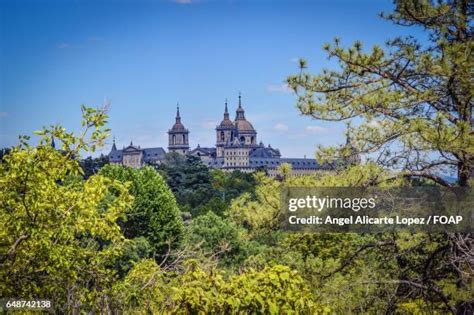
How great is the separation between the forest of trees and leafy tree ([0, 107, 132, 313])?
0.7 inches

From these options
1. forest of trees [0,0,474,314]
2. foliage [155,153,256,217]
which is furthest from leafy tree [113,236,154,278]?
foliage [155,153,256,217]

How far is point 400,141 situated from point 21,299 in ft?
20.6

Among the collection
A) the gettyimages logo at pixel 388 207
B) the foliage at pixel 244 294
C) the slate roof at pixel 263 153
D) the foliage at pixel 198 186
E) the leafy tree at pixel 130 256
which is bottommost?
the leafy tree at pixel 130 256

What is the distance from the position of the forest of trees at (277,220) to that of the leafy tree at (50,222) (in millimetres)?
17

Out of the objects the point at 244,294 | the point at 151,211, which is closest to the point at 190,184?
the point at 151,211

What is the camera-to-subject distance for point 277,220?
12.9 m

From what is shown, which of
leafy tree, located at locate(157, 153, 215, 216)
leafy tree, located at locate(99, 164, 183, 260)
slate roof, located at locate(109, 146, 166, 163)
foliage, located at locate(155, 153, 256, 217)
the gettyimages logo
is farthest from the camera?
slate roof, located at locate(109, 146, 166, 163)

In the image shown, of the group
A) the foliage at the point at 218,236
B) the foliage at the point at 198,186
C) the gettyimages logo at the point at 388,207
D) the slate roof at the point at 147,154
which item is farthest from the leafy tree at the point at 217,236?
the slate roof at the point at 147,154

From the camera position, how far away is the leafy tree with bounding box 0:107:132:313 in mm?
8672

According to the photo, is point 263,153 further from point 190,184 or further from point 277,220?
point 277,220

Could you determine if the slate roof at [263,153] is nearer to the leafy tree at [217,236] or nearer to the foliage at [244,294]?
the leafy tree at [217,236]

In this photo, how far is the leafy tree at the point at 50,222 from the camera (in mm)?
8672

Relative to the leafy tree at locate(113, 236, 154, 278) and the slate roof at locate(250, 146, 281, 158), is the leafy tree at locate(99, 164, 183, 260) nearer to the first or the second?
the leafy tree at locate(113, 236, 154, 278)

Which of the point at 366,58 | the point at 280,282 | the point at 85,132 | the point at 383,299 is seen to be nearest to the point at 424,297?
the point at 383,299
